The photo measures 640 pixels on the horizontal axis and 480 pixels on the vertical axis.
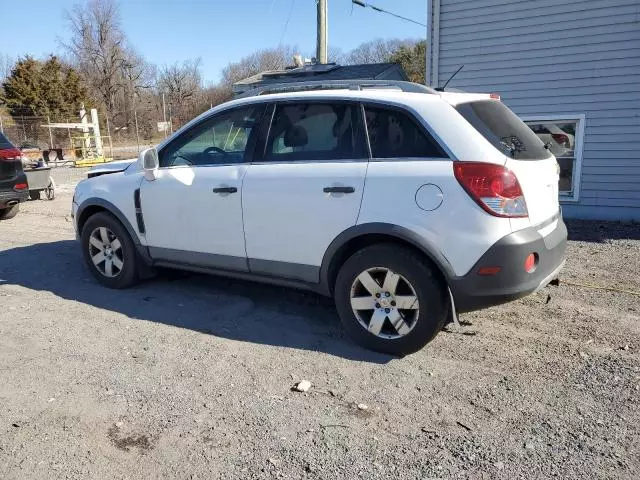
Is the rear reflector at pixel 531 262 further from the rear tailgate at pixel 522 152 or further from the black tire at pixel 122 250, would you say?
the black tire at pixel 122 250

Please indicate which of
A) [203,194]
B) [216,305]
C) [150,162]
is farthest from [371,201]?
[150,162]

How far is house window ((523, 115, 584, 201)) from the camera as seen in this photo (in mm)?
8492

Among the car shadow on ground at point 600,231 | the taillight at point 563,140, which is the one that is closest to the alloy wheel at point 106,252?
the car shadow on ground at point 600,231

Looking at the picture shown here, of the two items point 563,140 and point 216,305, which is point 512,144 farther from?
point 563,140

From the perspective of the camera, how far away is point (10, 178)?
8.81 m

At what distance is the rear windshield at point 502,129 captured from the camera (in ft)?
11.5

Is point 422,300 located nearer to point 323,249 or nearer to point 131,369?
point 323,249

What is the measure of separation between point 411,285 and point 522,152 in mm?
1181

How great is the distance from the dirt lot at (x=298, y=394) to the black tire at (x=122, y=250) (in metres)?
0.18

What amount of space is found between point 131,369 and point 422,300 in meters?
2.02

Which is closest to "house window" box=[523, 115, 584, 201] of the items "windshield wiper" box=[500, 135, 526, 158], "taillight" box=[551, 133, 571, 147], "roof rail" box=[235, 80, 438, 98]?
"taillight" box=[551, 133, 571, 147]

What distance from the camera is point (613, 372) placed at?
3.42m

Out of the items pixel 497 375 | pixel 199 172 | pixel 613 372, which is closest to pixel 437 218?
pixel 497 375

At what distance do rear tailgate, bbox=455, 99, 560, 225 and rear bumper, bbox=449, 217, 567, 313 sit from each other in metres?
0.17
